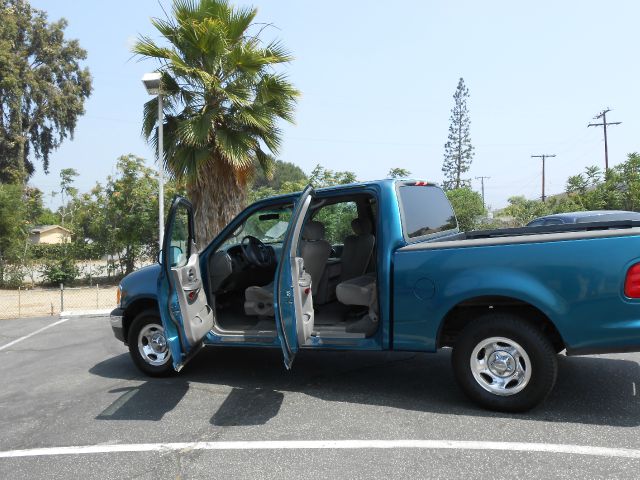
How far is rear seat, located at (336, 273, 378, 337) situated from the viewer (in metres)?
4.52

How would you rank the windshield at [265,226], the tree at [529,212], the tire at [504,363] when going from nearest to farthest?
the tire at [504,363] < the windshield at [265,226] < the tree at [529,212]

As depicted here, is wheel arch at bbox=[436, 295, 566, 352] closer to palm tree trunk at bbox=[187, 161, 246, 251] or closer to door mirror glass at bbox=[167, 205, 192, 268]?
door mirror glass at bbox=[167, 205, 192, 268]

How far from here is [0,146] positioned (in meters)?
37.3

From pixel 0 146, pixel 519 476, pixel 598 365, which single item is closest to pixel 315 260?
pixel 519 476

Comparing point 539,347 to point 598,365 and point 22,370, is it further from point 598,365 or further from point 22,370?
point 22,370

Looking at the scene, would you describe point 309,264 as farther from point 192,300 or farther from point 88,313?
point 88,313

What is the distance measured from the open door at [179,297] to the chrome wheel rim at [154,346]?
0.72m

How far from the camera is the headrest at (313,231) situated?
4980 millimetres

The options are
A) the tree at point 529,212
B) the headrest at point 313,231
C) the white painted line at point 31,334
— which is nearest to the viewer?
the headrest at point 313,231

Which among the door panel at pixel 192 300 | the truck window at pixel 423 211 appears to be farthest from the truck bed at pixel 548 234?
the door panel at pixel 192 300

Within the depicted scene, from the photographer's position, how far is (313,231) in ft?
16.6

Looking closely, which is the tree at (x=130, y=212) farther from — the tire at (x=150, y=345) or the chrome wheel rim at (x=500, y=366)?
the chrome wheel rim at (x=500, y=366)

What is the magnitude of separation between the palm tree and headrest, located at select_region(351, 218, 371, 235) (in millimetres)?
5976

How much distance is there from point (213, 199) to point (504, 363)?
877 centimetres
